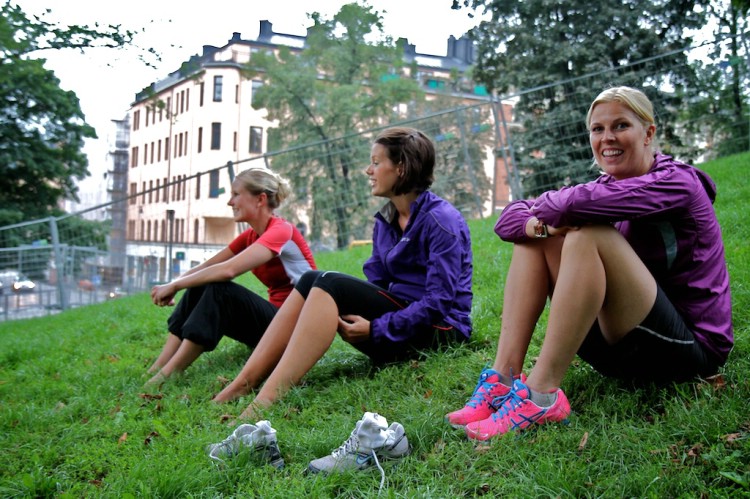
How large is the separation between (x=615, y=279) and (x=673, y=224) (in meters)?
0.34

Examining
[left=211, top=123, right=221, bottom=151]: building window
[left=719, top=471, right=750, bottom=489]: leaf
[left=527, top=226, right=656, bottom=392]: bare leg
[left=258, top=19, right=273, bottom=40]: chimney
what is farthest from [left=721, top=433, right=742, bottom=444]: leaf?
[left=258, top=19, right=273, bottom=40]: chimney

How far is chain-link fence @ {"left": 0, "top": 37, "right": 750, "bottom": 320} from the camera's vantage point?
403 inches

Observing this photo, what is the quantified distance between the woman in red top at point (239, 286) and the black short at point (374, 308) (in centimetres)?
90

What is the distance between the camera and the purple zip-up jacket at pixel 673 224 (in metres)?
2.47

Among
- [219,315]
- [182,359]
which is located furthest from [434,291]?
[182,359]

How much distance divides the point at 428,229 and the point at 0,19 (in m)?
4.29

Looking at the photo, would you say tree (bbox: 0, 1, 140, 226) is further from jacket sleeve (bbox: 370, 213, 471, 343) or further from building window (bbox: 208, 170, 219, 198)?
jacket sleeve (bbox: 370, 213, 471, 343)

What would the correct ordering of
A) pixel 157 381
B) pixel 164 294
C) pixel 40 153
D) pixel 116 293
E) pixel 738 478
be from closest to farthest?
1. pixel 738 478
2. pixel 157 381
3. pixel 164 294
4. pixel 116 293
5. pixel 40 153

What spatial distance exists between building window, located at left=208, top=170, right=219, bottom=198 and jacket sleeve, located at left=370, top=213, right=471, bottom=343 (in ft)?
28.1

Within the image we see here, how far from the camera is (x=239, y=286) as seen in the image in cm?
445

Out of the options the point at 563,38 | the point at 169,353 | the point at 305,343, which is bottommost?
the point at 169,353

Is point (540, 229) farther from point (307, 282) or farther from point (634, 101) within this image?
point (307, 282)

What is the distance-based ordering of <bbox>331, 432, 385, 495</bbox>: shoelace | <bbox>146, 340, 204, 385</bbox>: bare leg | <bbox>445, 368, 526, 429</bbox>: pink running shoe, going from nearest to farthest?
1. <bbox>331, 432, 385, 495</bbox>: shoelace
2. <bbox>445, 368, 526, 429</bbox>: pink running shoe
3. <bbox>146, 340, 204, 385</bbox>: bare leg

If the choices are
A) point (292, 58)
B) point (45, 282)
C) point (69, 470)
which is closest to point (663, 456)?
point (69, 470)
